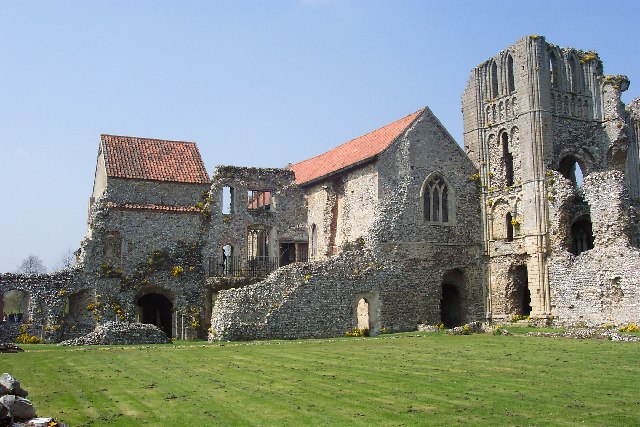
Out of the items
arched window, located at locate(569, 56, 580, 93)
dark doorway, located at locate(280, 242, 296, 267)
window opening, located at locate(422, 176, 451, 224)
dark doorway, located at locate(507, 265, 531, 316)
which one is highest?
arched window, located at locate(569, 56, 580, 93)

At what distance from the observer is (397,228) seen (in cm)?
3494

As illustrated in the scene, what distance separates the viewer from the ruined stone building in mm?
32188

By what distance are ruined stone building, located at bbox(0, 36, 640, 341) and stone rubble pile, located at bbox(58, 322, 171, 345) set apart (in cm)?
319

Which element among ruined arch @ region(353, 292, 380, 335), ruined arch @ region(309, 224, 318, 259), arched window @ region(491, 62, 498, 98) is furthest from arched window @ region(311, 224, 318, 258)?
arched window @ region(491, 62, 498, 98)

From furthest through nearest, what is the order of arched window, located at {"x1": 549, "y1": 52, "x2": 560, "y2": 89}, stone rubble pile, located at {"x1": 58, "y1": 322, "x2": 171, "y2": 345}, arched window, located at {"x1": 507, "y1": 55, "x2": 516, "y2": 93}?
arched window, located at {"x1": 507, "y1": 55, "x2": 516, "y2": 93} → arched window, located at {"x1": 549, "y1": 52, "x2": 560, "y2": 89} → stone rubble pile, located at {"x1": 58, "y1": 322, "x2": 171, "y2": 345}

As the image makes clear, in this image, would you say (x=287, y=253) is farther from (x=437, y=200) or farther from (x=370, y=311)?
(x=437, y=200)

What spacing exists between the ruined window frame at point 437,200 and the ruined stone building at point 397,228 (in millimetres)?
118

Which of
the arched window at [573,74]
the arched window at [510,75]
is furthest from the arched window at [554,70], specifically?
the arched window at [510,75]

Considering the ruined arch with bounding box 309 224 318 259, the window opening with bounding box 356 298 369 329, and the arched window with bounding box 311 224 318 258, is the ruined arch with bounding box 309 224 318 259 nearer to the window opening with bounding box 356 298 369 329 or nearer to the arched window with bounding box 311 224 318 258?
the arched window with bounding box 311 224 318 258

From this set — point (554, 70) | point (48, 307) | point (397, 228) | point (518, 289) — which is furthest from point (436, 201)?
point (48, 307)

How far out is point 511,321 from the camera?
35.3 m

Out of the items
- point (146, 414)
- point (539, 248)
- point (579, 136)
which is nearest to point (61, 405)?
point (146, 414)

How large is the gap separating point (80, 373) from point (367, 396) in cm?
787

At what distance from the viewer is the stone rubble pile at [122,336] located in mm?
27484
